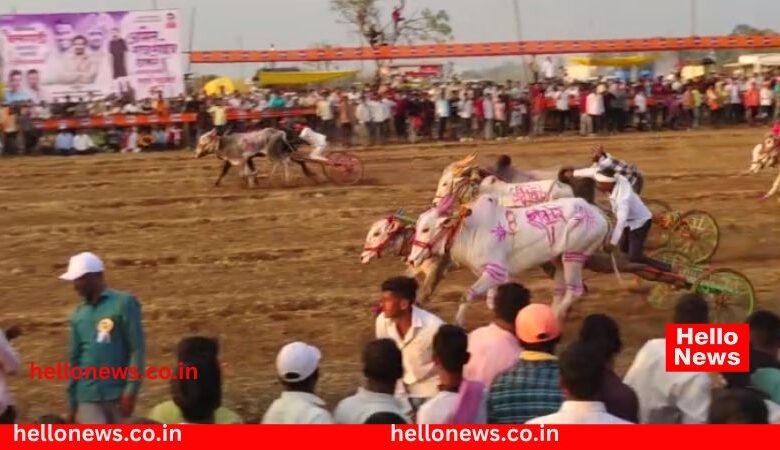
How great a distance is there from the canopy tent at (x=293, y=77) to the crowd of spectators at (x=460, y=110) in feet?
22.1

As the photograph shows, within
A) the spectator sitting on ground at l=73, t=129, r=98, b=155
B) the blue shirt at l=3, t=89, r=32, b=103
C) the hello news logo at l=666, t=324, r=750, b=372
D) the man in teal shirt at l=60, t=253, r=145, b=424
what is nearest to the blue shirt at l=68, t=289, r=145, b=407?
the man in teal shirt at l=60, t=253, r=145, b=424

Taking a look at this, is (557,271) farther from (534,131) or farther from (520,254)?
(534,131)

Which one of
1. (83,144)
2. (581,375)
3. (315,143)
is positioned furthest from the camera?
(83,144)

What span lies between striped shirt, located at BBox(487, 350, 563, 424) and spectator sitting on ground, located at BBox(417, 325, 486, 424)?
0.66ft

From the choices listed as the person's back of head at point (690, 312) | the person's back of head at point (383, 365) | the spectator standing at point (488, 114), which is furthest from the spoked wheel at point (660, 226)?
the spectator standing at point (488, 114)

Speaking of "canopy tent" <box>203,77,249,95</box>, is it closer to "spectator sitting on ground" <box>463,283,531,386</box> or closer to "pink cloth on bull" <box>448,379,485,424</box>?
"spectator sitting on ground" <box>463,283,531,386</box>

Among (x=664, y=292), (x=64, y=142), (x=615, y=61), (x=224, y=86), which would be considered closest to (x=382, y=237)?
(x=664, y=292)

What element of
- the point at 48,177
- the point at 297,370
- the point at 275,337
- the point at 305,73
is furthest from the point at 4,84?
the point at 297,370

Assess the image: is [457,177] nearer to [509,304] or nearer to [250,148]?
[509,304]

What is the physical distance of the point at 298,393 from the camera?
514 centimetres

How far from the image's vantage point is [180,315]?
445 inches

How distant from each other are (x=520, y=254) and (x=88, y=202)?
41.4 ft

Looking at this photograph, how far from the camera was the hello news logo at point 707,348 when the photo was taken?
5.56 meters

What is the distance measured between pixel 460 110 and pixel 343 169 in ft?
37.7
